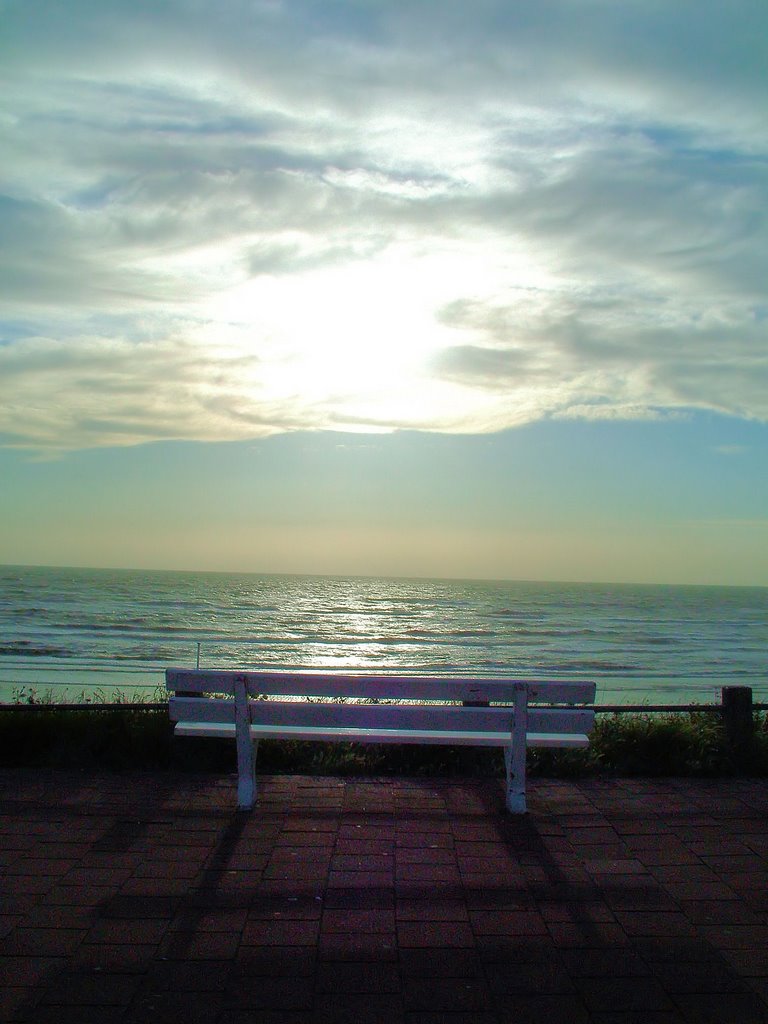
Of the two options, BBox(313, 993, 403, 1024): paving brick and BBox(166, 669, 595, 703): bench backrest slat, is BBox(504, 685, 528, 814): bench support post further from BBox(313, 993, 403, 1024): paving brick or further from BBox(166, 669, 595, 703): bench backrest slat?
BBox(313, 993, 403, 1024): paving brick

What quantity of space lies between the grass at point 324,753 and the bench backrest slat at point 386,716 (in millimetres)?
827

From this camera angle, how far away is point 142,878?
12.8 ft

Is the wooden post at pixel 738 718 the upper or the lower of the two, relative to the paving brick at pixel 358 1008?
upper

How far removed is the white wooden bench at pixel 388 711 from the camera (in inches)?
197

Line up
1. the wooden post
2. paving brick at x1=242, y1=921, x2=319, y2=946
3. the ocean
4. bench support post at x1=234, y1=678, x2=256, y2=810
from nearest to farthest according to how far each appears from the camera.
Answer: paving brick at x1=242, y1=921, x2=319, y2=946 → bench support post at x1=234, y1=678, x2=256, y2=810 → the wooden post → the ocean

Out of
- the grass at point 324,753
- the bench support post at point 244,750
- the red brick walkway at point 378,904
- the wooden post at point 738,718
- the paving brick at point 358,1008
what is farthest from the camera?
the wooden post at point 738,718

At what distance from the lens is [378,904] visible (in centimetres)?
365

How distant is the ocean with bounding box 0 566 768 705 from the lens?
64.6 ft

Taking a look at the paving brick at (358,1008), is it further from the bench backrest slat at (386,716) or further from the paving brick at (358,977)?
the bench backrest slat at (386,716)

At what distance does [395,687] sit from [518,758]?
85 cm

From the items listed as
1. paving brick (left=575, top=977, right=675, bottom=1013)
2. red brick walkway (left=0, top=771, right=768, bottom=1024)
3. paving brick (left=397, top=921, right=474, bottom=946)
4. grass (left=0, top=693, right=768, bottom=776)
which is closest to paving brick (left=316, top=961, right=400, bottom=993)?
red brick walkway (left=0, top=771, right=768, bottom=1024)

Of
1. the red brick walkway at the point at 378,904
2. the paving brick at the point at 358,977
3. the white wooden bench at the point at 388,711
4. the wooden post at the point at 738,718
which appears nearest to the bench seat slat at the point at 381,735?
the white wooden bench at the point at 388,711

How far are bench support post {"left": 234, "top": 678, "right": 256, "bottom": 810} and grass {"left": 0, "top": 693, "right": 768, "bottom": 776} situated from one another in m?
0.84

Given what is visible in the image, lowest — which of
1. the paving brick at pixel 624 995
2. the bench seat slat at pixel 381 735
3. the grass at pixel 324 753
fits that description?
the paving brick at pixel 624 995
